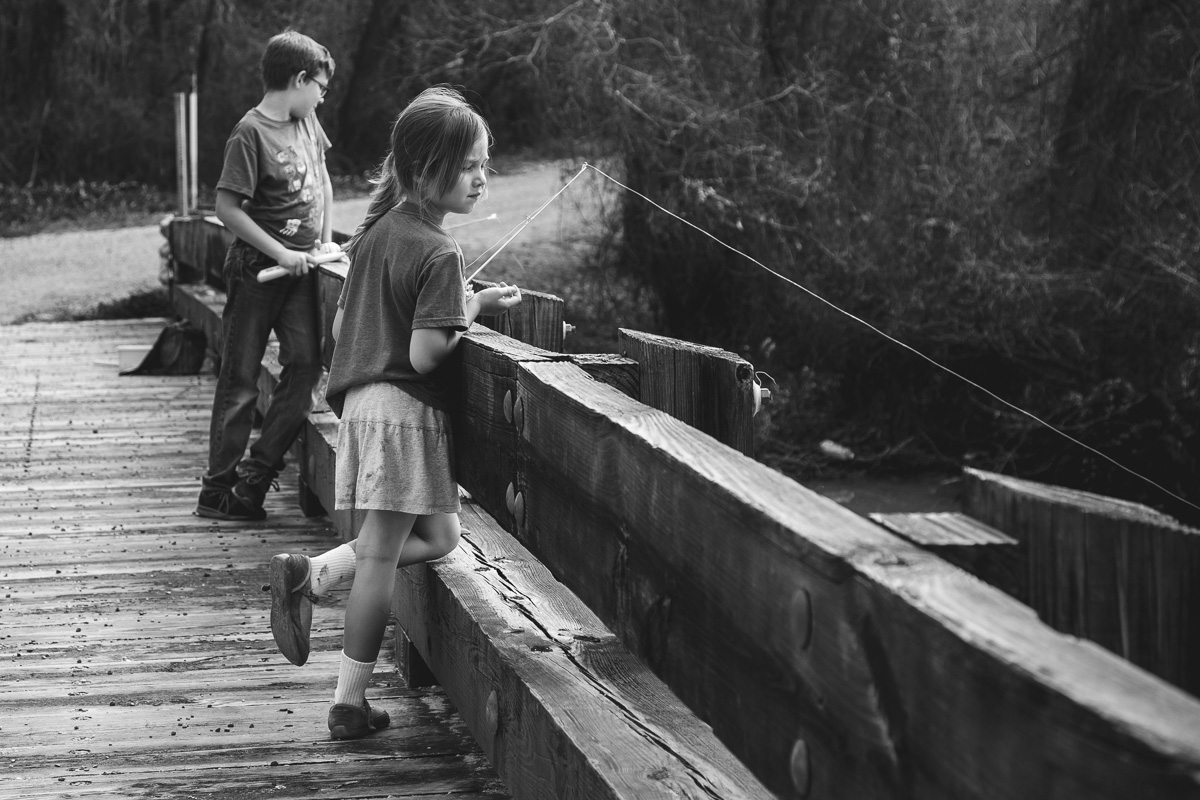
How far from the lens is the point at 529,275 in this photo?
1588cm

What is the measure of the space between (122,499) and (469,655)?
122 inches

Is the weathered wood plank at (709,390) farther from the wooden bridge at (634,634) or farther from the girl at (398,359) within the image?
the girl at (398,359)

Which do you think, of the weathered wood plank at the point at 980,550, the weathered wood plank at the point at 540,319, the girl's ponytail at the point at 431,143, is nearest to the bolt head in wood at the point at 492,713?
the weathered wood plank at the point at 540,319

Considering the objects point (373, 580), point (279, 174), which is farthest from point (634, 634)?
point (279, 174)

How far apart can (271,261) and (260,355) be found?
38cm

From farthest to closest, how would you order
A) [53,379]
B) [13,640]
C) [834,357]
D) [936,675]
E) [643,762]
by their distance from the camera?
1. [834,357]
2. [53,379]
3. [13,640]
4. [643,762]
5. [936,675]

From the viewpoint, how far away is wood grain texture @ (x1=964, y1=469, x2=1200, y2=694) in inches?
45.6

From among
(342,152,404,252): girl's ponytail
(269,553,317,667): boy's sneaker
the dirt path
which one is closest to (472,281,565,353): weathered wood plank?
(342,152,404,252): girl's ponytail

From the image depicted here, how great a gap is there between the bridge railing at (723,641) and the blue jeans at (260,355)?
1.91 m

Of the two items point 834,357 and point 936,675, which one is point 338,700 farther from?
point 834,357

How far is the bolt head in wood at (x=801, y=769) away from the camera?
1.46 m

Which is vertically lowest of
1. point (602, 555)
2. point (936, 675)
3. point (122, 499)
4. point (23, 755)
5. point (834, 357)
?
point (834, 357)

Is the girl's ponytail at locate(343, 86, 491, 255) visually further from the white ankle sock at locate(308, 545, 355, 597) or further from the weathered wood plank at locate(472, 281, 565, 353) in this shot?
the white ankle sock at locate(308, 545, 355, 597)

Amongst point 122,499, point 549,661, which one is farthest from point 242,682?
point 122,499
